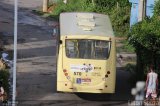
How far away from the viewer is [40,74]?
81.4 ft

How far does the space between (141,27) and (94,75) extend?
14.6 ft

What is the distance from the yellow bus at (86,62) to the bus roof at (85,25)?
0.08 metres

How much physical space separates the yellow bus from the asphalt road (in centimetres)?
72

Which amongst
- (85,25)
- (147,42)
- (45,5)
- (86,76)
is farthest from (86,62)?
(45,5)

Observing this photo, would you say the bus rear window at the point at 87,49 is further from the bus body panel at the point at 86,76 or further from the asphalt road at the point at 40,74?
the asphalt road at the point at 40,74

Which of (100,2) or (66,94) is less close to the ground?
(100,2)

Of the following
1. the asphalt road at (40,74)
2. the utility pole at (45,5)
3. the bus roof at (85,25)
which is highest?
the utility pole at (45,5)

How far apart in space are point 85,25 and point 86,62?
1664mm

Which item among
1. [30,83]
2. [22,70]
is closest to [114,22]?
[22,70]

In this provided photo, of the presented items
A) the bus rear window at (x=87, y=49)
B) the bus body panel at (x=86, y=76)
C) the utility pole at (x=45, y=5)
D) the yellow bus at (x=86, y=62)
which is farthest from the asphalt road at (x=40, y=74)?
the utility pole at (x=45, y=5)

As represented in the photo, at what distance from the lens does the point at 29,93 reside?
21.1m

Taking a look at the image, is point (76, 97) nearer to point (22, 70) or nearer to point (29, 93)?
point (29, 93)

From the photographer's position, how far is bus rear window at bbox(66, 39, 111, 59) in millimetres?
19859

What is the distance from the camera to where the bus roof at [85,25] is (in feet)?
66.4
